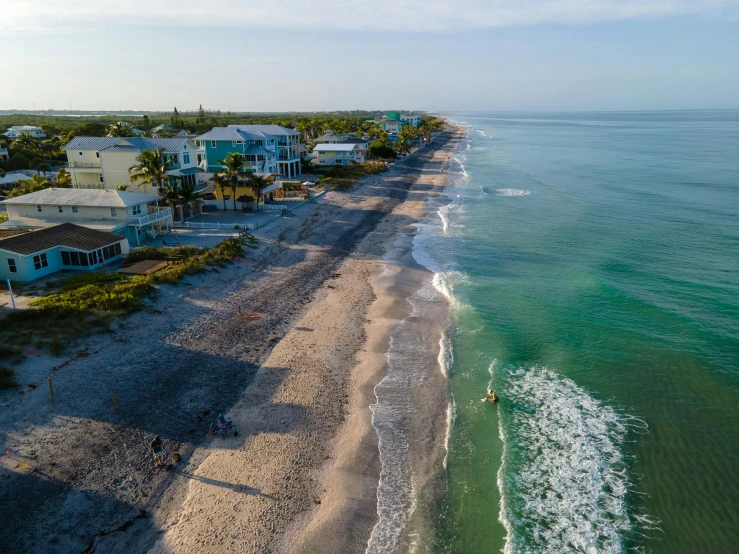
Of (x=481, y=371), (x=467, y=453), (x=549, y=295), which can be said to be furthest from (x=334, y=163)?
(x=467, y=453)

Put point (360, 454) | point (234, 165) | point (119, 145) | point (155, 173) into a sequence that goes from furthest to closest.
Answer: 1. point (234, 165)
2. point (119, 145)
3. point (155, 173)
4. point (360, 454)

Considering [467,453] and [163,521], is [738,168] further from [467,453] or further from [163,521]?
[163,521]

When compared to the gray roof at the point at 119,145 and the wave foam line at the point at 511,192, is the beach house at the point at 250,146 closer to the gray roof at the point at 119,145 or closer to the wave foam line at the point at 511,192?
the gray roof at the point at 119,145

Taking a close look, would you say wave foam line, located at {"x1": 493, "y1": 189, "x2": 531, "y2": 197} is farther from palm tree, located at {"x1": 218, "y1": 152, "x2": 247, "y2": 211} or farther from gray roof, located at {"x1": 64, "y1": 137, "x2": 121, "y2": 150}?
gray roof, located at {"x1": 64, "y1": 137, "x2": 121, "y2": 150}

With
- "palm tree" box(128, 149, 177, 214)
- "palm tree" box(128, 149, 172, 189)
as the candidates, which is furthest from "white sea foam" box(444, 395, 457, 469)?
"palm tree" box(128, 149, 172, 189)

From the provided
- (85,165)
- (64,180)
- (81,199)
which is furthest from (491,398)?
(64,180)

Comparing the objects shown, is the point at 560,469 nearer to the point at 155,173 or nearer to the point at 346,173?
the point at 155,173

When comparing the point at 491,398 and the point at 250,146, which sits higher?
the point at 250,146
